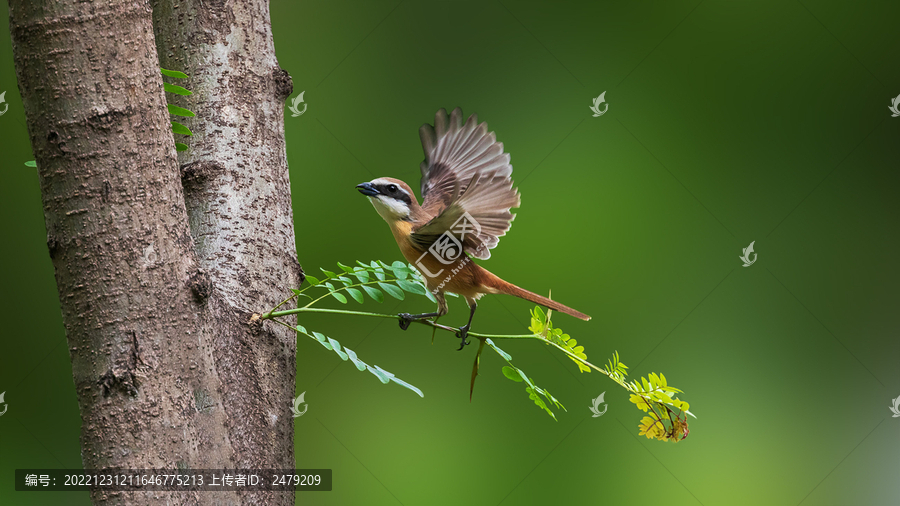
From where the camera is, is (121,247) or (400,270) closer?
(121,247)

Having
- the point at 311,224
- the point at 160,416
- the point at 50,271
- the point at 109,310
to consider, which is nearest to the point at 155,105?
the point at 109,310

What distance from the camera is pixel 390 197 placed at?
1.02m

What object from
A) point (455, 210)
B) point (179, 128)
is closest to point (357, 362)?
point (455, 210)

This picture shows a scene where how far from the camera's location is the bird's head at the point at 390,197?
3.32ft

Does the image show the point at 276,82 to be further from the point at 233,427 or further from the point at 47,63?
the point at 233,427

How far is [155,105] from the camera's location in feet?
2.33

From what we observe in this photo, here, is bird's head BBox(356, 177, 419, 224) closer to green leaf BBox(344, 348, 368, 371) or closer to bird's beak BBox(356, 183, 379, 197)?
bird's beak BBox(356, 183, 379, 197)

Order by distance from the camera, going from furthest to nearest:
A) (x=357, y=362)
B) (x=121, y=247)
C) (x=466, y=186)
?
(x=466, y=186)
(x=357, y=362)
(x=121, y=247)

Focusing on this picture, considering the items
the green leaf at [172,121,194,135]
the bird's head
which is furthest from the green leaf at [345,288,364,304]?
the green leaf at [172,121,194,135]

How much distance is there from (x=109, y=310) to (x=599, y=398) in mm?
1553

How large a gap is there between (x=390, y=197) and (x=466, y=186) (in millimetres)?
134

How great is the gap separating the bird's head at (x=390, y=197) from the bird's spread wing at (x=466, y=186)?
54mm

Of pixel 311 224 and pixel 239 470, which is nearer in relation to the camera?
pixel 239 470

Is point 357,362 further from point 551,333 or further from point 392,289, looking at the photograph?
point 551,333
